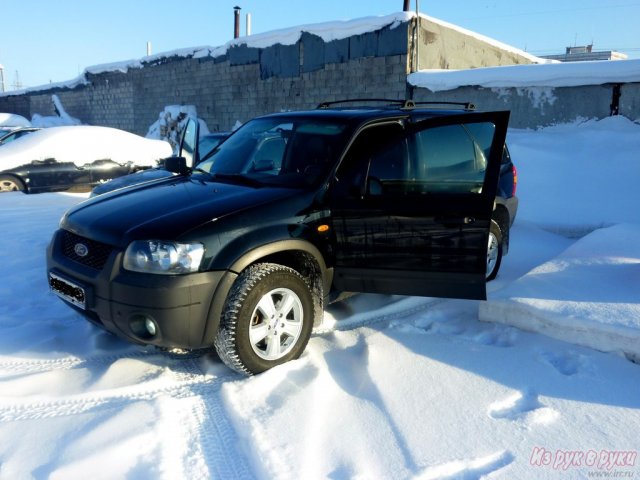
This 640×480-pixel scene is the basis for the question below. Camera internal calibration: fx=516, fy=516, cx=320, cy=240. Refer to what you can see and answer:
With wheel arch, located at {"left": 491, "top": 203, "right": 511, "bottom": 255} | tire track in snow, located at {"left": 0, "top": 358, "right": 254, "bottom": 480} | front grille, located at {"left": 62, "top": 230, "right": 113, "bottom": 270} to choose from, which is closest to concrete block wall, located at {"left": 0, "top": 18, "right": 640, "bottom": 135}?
→ wheel arch, located at {"left": 491, "top": 203, "right": 511, "bottom": 255}

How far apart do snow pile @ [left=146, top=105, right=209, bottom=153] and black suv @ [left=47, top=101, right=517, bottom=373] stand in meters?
15.8

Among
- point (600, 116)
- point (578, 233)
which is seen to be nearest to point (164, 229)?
point (578, 233)

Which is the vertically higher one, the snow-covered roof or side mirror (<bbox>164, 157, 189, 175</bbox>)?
the snow-covered roof

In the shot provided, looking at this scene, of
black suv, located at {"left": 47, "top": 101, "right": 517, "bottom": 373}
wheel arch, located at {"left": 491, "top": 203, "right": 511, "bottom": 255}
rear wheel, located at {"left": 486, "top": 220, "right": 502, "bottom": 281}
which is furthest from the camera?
wheel arch, located at {"left": 491, "top": 203, "right": 511, "bottom": 255}

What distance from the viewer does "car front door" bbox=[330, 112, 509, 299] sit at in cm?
344

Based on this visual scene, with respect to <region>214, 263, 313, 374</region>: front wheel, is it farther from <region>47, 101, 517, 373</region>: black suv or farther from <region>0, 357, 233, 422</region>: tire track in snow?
<region>0, 357, 233, 422</region>: tire track in snow

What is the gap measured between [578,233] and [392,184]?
165 inches

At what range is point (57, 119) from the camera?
86.5 feet

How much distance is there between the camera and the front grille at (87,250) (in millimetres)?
3042

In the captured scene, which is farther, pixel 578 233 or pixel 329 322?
pixel 578 233

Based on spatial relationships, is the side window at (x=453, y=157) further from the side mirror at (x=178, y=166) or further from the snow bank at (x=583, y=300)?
the side mirror at (x=178, y=166)

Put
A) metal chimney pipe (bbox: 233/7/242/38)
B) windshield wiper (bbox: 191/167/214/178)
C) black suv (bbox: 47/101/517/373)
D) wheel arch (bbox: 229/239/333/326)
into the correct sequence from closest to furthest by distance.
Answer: black suv (bbox: 47/101/517/373) < wheel arch (bbox: 229/239/333/326) < windshield wiper (bbox: 191/167/214/178) < metal chimney pipe (bbox: 233/7/242/38)

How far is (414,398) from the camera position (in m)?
2.83

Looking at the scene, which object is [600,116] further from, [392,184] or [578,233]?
[392,184]
